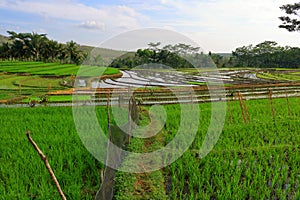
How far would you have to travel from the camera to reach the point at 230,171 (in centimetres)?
342

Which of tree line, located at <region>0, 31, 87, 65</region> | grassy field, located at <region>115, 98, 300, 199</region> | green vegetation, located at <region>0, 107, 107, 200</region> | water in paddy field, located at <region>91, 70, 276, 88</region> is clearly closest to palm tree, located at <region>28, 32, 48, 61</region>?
tree line, located at <region>0, 31, 87, 65</region>

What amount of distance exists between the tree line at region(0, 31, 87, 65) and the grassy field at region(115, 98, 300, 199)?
117ft

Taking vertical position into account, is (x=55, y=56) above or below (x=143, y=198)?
above

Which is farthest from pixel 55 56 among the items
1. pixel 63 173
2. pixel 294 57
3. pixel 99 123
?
pixel 63 173

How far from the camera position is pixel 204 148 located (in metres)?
4.31

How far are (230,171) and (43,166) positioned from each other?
241cm

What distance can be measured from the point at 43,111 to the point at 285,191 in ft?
21.9

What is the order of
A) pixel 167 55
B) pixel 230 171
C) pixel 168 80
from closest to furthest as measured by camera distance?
pixel 230 171, pixel 167 55, pixel 168 80

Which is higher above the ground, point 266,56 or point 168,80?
point 266,56

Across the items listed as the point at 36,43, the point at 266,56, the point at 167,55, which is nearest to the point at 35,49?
the point at 36,43

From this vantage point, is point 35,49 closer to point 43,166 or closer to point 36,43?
point 36,43

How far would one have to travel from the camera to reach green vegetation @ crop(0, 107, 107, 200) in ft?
9.29

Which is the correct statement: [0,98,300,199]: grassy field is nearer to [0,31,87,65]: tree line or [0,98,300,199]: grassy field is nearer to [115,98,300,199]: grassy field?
[115,98,300,199]: grassy field

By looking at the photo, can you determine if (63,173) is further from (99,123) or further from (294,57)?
(294,57)
